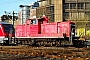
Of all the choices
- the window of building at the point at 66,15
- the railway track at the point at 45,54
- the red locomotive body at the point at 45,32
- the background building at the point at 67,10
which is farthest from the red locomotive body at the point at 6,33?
the window of building at the point at 66,15

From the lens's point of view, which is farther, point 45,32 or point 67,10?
point 67,10

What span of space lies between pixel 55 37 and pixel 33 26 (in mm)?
3518

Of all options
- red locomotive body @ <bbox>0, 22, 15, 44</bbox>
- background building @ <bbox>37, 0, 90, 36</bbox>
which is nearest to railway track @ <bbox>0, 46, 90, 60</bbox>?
red locomotive body @ <bbox>0, 22, 15, 44</bbox>

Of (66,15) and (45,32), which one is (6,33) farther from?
(66,15)

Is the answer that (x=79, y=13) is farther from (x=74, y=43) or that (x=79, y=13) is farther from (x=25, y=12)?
(x=74, y=43)

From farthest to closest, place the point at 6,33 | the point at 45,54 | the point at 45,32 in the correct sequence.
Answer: the point at 6,33 < the point at 45,32 < the point at 45,54

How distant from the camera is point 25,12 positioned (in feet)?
312

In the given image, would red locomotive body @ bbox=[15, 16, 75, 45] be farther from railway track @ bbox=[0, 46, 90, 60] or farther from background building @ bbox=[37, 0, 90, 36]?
background building @ bbox=[37, 0, 90, 36]

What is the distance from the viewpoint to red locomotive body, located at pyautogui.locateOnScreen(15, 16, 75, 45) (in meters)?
25.6

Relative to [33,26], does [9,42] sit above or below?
below

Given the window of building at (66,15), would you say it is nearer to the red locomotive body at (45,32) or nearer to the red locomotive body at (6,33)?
the red locomotive body at (6,33)

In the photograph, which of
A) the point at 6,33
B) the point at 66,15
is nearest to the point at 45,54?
the point at 6,33

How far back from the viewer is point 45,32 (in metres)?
27.3

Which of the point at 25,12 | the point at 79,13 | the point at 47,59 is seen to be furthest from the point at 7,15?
the point at 47,59
